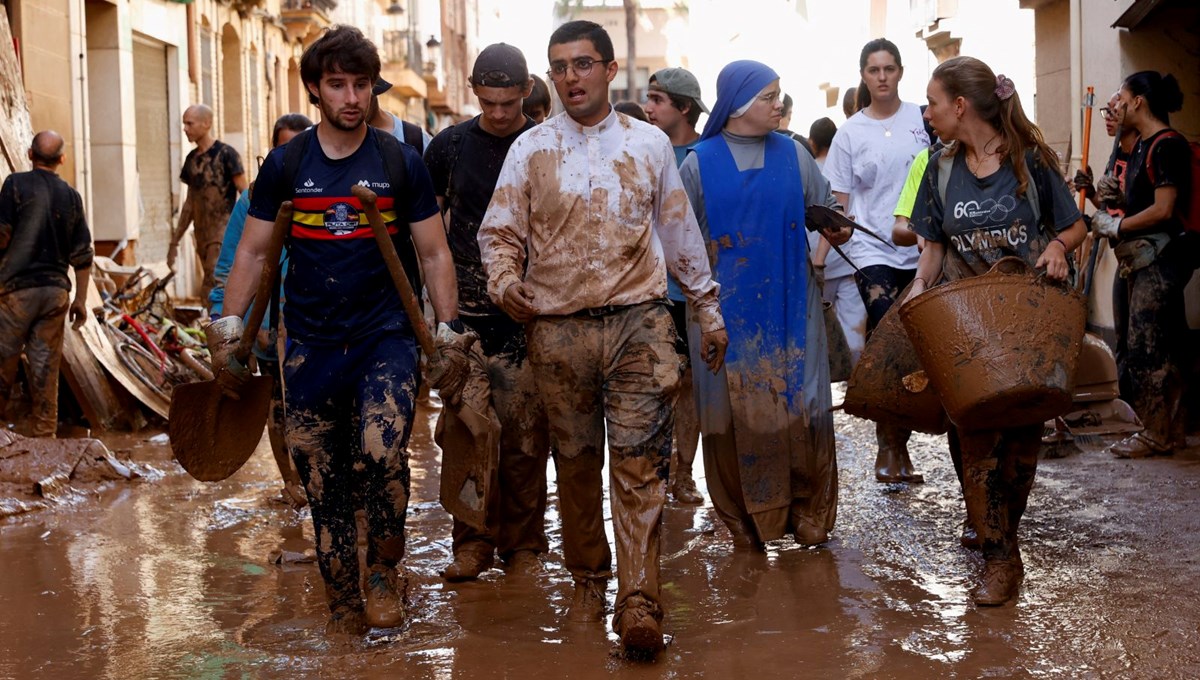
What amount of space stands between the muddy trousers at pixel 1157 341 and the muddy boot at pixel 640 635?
4586mm

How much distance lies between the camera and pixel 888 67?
7.86m

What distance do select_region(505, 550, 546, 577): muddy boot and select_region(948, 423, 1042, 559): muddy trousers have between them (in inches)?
66.9

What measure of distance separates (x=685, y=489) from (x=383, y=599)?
2.69 m

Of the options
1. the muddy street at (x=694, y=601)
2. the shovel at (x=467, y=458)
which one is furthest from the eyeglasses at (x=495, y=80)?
the muddy street at (x=694, y=601)

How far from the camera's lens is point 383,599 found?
513 centimetres

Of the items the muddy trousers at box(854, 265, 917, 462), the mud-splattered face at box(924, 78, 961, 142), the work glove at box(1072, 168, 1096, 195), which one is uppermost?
the mud-splattered face at box(924, 78, 961, 142)

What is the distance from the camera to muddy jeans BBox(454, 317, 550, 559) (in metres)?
6.07

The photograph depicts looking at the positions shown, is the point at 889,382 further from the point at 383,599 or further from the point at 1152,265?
the point at 1152,265

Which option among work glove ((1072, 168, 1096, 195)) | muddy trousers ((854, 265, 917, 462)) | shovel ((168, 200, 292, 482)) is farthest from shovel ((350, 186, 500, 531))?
work glove ((1072, 168, 1096, 195))

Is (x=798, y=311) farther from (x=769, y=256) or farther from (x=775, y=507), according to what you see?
(x=775, y=507)

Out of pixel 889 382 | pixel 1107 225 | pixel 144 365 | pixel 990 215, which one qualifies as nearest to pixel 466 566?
pixel 889 382

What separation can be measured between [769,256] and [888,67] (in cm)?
204

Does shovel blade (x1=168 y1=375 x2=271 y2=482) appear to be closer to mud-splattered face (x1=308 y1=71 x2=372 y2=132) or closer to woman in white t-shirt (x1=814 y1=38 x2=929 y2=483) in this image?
mud-splattered face (x1=308 y1=71 x2=372 y2=132)

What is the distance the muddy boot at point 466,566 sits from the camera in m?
5.96
